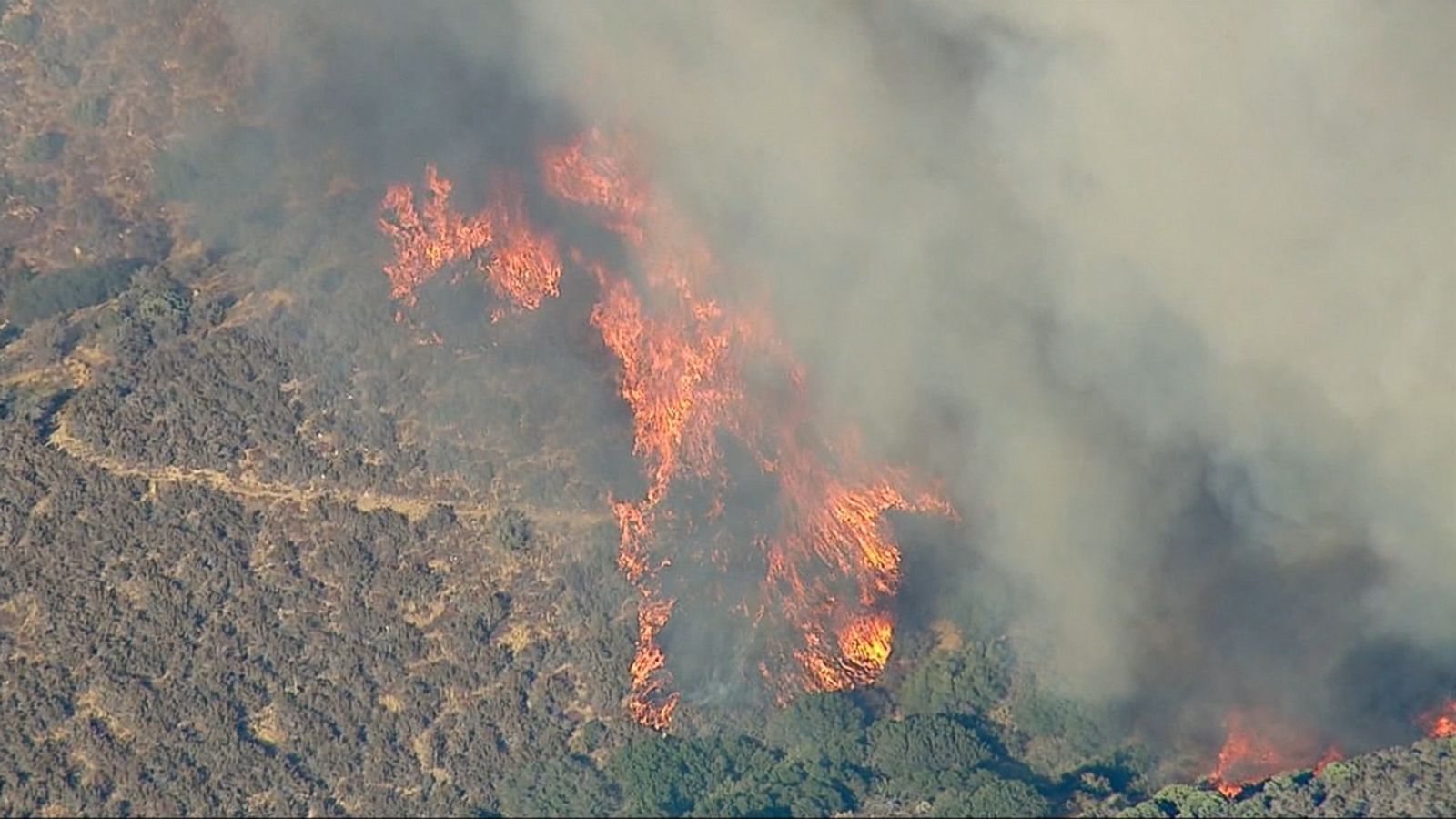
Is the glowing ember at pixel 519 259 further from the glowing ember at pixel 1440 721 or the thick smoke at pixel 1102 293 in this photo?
the glowing ember at pixel 1440 721

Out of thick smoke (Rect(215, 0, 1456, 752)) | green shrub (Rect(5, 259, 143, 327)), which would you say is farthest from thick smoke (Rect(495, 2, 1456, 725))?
green shrub (Rect(5, 259, 143, 327))

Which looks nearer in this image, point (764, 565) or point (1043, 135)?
point (764, 565)

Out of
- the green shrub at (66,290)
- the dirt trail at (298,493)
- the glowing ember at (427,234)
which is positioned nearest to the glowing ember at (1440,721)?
the dirt trail at (298,493)

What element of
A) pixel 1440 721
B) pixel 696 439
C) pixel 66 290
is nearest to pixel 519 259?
pixel 696 439

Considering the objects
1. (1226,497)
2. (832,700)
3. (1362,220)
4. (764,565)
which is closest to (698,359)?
(764,565)

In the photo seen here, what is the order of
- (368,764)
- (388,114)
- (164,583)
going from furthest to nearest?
(388,114), (164,583), (368,764)

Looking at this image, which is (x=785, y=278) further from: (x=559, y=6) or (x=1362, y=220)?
(x=1362, y=220)

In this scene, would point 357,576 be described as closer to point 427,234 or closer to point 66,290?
point 427,234
